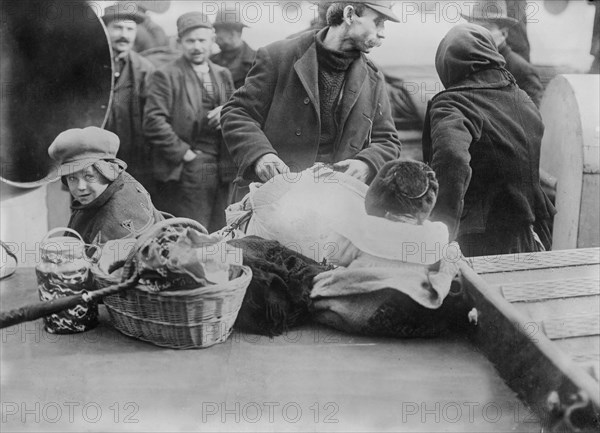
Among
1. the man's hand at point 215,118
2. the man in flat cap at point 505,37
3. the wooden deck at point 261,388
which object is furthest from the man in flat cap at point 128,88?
the man in flat cap at point 505,37

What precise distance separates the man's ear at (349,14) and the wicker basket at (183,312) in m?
1.48

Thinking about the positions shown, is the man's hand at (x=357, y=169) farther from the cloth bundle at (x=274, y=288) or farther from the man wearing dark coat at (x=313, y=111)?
the cloth bundle at (x=274, y=288)

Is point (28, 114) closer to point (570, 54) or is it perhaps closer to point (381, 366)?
point (381, 366)

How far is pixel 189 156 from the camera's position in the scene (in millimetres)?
3879

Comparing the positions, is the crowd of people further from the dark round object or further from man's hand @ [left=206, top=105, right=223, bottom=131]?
the dark round object

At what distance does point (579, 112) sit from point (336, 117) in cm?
136

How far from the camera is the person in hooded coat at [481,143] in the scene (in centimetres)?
379

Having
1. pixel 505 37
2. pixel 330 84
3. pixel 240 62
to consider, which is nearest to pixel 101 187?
pixel 240 62

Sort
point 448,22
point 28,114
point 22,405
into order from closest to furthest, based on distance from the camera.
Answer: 1. point 22,405
2. point 448,22
3. point 28,114

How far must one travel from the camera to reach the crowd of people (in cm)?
376

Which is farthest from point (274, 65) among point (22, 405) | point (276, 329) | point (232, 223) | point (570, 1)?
point (22, 405)

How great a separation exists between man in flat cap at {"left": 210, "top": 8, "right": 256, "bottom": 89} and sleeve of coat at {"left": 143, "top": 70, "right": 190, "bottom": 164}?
0.32m

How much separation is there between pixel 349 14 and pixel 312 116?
1.95 ft

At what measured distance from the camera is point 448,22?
3.74m
